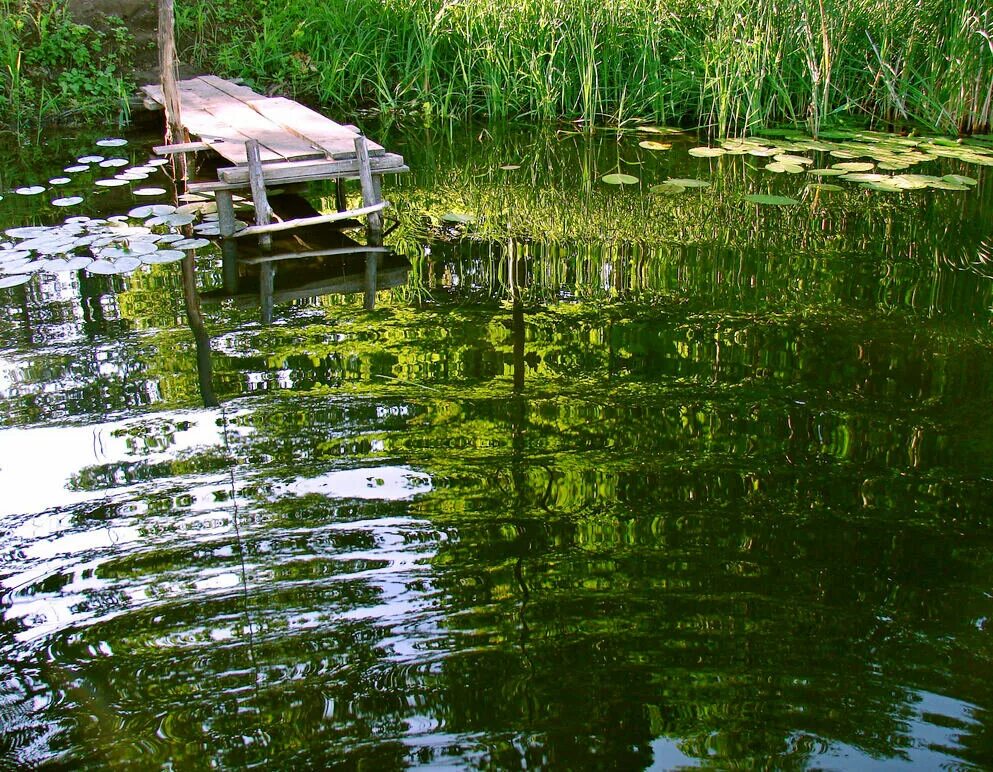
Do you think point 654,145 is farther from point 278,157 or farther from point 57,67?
point 57,67

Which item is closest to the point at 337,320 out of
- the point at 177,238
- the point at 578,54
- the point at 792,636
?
the point at 177,238

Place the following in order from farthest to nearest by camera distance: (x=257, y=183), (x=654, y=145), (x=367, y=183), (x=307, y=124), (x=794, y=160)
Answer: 1. (x=654, y=145)
2. (x=794, y=160)
3. (x=307, y=124)
4. (x=367, y=183)
5. (x=257, y=183)

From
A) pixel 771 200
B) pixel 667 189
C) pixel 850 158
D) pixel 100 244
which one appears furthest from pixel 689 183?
pixel 100 244

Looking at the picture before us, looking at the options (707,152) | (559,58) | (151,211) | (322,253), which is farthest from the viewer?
(559,58)

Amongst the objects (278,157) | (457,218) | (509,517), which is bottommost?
(509,517)

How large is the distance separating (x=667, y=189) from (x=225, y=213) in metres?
2.62

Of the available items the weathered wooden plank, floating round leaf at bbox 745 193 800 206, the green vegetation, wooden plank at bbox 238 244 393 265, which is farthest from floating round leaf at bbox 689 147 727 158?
the green vegetation

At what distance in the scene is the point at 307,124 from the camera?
233 inches

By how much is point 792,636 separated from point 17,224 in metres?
4.79

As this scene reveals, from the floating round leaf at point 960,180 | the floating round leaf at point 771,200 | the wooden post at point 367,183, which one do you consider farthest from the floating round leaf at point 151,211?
the floating round leaf at point 960,180

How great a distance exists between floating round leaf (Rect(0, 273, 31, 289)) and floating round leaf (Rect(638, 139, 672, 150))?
4.27 meters

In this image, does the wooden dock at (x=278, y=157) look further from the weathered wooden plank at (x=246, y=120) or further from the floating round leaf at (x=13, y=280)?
the floating round leaf at (x=13, y=280)

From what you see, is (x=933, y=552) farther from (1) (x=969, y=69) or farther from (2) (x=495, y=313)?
(1) (x=969, y=69)

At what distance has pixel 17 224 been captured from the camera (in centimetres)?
546
